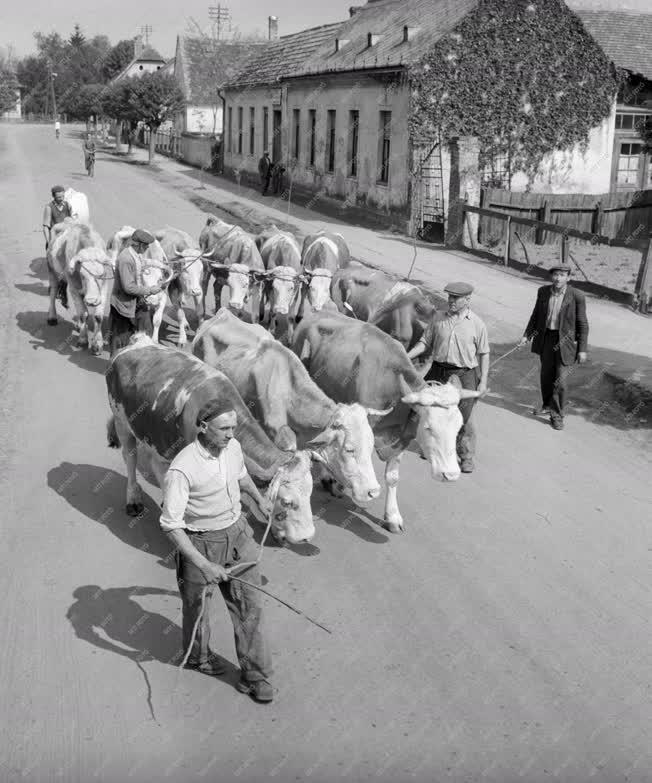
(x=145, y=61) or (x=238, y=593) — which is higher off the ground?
(x=145, y=61)

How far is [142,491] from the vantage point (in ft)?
29.7

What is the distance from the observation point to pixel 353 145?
101ft

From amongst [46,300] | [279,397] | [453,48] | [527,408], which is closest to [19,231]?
[46,300]

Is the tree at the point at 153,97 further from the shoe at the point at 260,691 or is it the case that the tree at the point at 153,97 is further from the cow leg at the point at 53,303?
the shoe at the point at 260,691

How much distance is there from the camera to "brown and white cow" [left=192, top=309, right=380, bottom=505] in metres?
7.53

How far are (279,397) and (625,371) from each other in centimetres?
723

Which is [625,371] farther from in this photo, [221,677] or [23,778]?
[23,778]

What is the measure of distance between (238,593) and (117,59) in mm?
118322

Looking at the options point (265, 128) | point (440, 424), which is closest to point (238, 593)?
point (440, 424)

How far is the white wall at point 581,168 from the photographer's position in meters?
28.1

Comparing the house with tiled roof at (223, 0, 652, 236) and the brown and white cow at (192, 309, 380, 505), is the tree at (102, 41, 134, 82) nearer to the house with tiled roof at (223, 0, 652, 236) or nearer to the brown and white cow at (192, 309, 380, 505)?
the house with tiled roof at (223, 0, 652, 236)

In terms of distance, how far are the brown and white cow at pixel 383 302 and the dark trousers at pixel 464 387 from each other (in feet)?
4.26

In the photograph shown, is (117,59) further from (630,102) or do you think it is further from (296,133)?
(630,102)

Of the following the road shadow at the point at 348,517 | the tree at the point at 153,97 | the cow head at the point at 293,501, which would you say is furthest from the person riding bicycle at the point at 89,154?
the cow head at the point at 293,501
